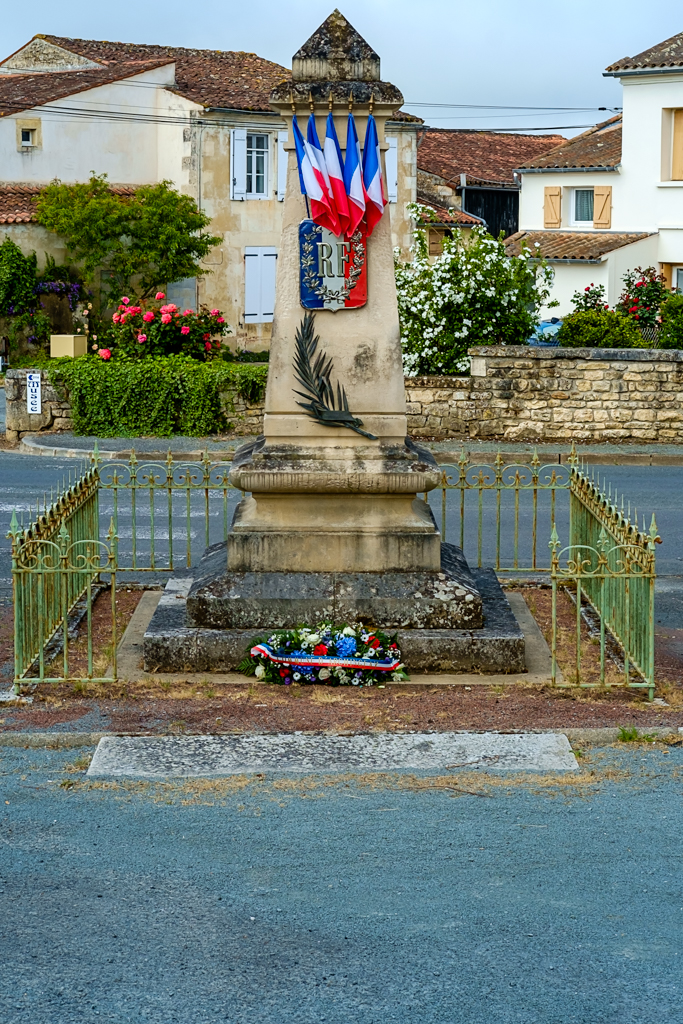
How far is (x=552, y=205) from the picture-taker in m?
35.0

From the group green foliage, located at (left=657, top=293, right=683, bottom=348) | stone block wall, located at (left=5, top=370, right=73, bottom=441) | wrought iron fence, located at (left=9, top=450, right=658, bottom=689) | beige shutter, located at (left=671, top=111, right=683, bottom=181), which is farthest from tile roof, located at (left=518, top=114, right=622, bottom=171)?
wrought iron fence, located at (left=9, top=450, right=658, bottom=689)

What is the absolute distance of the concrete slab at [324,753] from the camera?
6.22 m

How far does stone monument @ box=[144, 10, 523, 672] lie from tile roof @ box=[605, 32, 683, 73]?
82.0 ft

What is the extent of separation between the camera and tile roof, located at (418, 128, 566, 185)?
44.4 meters

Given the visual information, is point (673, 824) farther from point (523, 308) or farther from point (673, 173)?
point (673, 173)

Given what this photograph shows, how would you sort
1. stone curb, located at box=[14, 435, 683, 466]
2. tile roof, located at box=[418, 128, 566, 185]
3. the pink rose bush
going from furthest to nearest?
tile roof, located at box=[418, 128, 566, 185]
the pink rose bush
stone curb, located at box=[14, 435, 683, 466]

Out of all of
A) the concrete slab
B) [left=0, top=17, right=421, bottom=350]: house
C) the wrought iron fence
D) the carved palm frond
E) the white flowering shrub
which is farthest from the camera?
[left=0, top=17, right=421, bottom=350]: house

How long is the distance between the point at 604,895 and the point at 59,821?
88.1 inches

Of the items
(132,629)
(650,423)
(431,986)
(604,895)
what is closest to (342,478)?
(132,629)

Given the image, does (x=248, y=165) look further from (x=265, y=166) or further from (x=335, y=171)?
(x=335, y=171)

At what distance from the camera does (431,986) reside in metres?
4.28

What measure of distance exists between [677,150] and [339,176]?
1027 inches

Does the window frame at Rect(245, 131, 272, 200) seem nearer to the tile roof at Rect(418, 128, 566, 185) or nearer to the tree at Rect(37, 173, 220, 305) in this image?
the tree at Rect(37, 173, 220, 305)

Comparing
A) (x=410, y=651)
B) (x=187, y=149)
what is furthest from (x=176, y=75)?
(x=410, y=651)
